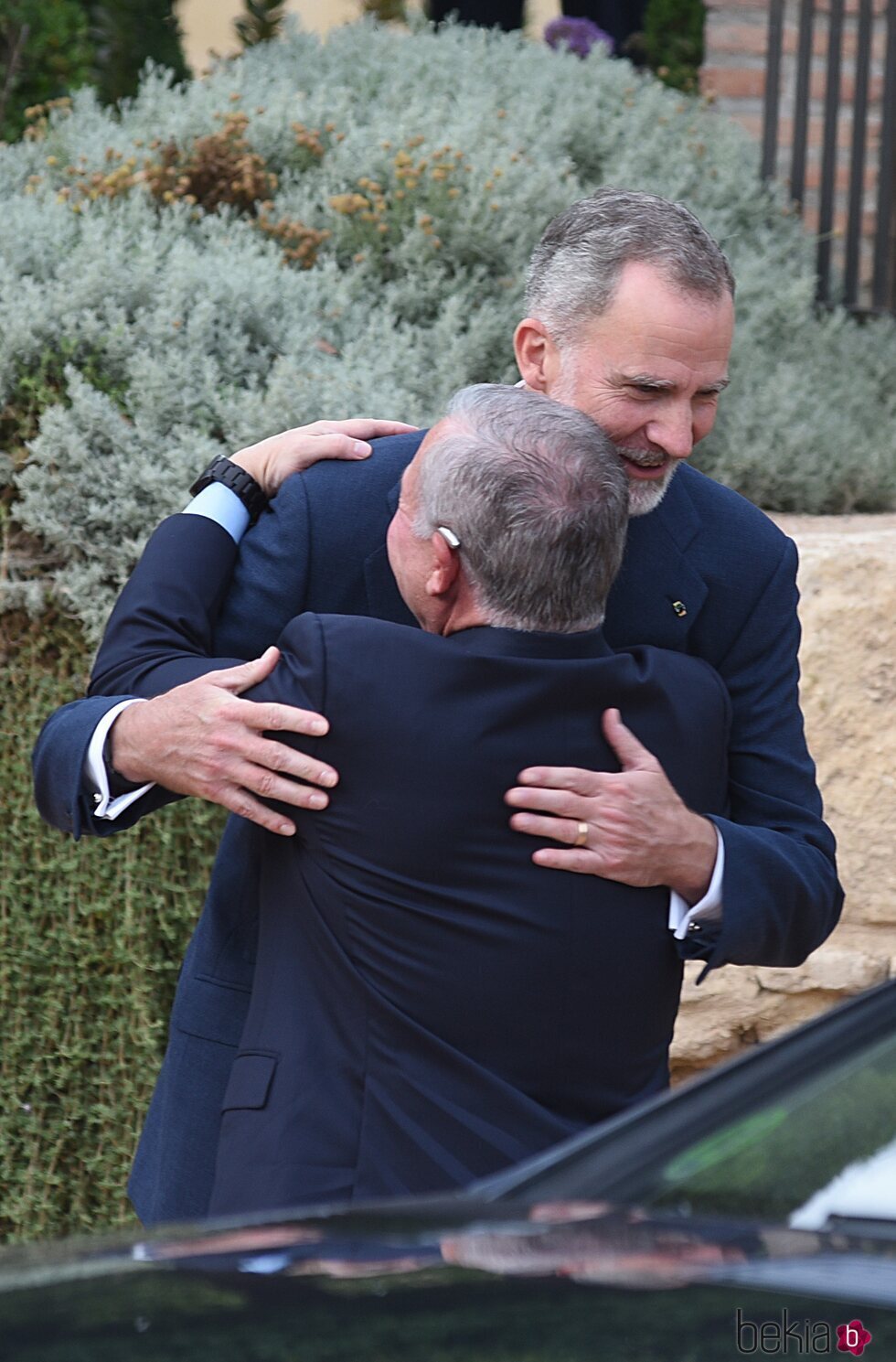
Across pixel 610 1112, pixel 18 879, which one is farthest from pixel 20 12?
pixel 610 1112

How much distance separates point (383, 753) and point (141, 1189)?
0.83m

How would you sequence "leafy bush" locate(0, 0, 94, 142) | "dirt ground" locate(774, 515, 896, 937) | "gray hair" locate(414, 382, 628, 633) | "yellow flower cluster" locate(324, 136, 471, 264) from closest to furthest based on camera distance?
"gray hair" locate(414, 382, 628, 633) < "dirt ground" locate(774, 515, 896, 937) < "yellow flower cluster" locate(324, 136, 471, 264) < "leafy bush" locate(0, 0, 94, 142)

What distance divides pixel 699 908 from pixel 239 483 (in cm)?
83

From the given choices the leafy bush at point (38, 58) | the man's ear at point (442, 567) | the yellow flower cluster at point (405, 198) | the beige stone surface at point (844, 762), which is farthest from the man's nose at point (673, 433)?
the leafy bush at point (38, 58)

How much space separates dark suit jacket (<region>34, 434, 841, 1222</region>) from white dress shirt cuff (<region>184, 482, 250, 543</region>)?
23 mm

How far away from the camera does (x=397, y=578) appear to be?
188 centimetres

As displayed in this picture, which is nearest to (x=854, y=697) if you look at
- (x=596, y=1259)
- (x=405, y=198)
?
(x=405, y=198)

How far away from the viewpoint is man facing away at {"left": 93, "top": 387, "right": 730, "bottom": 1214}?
5.70 ft

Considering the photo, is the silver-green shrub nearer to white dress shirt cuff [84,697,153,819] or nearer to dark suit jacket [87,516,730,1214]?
white dress shirt cuff [84,697,153,819]

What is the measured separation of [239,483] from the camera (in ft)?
7.30

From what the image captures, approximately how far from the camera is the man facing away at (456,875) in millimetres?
1736

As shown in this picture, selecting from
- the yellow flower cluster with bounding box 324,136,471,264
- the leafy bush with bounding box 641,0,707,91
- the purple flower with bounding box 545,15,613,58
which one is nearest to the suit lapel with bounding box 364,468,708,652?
the yellow flower cluster with bounding box 324,136,471,264

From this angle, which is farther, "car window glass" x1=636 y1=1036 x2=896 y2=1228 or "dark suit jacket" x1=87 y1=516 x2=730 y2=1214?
"dark suit jacket" x1=87 y1=516 x2=730 y2=1214

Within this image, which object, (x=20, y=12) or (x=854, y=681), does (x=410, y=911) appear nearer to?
(x=854, y=681)
